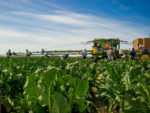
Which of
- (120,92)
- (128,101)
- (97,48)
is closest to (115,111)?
(120,92)

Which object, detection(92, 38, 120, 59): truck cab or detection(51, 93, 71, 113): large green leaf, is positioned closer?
detection(51, 93, 71, 113): large green leaf

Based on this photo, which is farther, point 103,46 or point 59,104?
point 103,46

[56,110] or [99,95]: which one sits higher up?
[56,110]

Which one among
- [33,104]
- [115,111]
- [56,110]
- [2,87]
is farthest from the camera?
[115,111]

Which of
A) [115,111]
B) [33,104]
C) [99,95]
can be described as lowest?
[115,111]

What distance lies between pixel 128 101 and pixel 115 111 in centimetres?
72

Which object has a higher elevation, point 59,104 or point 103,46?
point 103,46

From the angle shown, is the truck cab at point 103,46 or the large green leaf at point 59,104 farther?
the truck cab at point 103,46

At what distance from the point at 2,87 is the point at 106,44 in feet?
54.7

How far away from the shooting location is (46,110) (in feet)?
4.35

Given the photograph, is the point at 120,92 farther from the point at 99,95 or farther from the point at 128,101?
the point at 128,101

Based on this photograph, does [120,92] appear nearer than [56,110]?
No

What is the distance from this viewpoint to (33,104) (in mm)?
1311

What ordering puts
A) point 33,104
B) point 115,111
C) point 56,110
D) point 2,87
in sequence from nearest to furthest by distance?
point 56,110 < point 33,104 < point 2,87 < point 115,111
